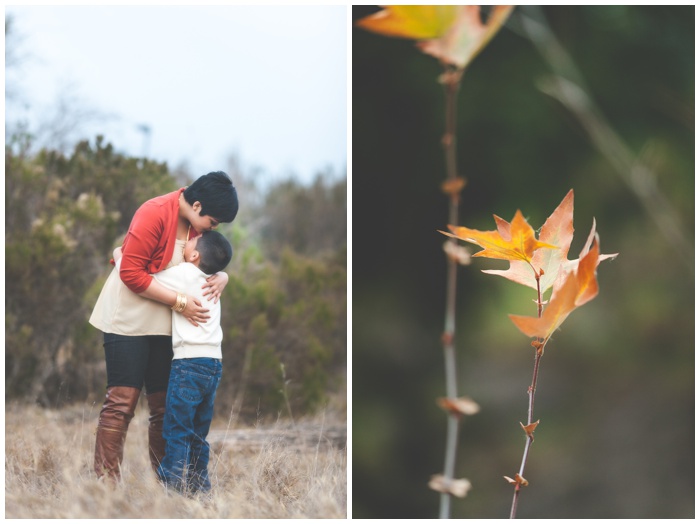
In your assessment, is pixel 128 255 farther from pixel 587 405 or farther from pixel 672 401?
pixel 672 401

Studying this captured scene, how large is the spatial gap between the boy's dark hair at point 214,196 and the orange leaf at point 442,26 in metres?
1.54

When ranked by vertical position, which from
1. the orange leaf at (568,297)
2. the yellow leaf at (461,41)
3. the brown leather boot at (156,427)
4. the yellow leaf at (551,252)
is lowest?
the brown leather boot at (156,427)

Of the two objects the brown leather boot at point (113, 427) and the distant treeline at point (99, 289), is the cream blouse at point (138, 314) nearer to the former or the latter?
the brown leather boot at point (113, 427)

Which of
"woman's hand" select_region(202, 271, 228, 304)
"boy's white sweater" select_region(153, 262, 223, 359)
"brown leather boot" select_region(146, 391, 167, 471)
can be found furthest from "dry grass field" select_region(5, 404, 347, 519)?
"woman's hand" select_region(202, 271, 228, 304)

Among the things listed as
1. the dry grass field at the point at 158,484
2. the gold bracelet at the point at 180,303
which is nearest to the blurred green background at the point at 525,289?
the dry grass field at the point at 158,484

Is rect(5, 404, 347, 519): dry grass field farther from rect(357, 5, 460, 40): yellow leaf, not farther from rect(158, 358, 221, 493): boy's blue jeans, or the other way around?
rect(357, 5, 460, 40): yellow leaf

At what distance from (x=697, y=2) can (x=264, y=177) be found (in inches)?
67.3

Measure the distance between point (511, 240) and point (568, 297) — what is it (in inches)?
2.9

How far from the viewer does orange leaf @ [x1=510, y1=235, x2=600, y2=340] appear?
605mm

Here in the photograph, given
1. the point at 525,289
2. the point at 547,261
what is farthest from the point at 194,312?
the point at 547,261

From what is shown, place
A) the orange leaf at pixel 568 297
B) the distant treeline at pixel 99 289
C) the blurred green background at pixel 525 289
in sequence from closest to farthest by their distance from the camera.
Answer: the orange leaf at pixel 568 297 < the blurred green background at pixel 525 289 < the distant treeline at pixel 99 289

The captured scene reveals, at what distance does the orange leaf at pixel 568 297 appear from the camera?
0.60 meters

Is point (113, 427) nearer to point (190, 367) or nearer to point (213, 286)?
point (190, 367)

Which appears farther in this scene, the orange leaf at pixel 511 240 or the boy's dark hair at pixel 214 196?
the boy's dark hair at pixel 214 196
